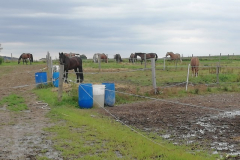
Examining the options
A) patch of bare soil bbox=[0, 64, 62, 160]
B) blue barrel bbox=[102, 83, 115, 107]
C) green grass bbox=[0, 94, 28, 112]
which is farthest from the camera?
blue barrel bbox=[102, 83, 115, 107]

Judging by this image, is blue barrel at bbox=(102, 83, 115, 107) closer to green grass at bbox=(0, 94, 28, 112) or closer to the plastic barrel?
the plastic barrel

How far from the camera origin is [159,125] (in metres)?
7.95

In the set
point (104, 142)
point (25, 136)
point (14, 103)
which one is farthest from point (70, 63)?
point (104, 142)

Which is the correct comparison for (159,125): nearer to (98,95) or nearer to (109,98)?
(98,95)

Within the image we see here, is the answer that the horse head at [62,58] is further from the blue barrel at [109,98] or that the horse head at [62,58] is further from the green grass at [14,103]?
the blue barrel at [109,98]

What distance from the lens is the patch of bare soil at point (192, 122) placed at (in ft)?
20.5

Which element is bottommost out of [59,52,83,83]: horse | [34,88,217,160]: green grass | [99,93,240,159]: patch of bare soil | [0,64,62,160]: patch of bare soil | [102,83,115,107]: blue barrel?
[99,93,240,159]: patch of bare soil

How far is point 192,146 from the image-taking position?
235 inches

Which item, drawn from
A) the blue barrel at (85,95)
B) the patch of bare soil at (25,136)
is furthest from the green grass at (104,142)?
the blue barrel at (85,95)

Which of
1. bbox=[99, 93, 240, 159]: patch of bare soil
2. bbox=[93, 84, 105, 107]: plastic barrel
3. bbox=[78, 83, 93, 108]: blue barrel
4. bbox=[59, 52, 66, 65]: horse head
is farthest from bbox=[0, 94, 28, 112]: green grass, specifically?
bbox=[59, 52, 66, 65]: horse head

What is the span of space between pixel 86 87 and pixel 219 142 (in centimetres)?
519

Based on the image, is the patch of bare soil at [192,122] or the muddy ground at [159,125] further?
the patch of bare soil at [192,122]

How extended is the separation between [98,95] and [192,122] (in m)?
3.53

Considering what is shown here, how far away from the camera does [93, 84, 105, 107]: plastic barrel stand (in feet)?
35.2
